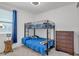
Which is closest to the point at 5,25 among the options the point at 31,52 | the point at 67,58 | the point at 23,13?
the point at 23,13

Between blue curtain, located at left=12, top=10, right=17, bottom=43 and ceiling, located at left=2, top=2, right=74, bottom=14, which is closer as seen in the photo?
ceiling, located at left=2, top=2, right=74, bottom=14

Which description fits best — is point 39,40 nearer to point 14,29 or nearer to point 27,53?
point 27,53

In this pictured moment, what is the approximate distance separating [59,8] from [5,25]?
75 centimetres

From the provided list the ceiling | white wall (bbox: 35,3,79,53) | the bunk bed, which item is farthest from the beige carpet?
the ceiling

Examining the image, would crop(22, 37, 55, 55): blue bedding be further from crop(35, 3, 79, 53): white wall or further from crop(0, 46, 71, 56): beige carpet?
crop(35, 3, 79, 53): white wall

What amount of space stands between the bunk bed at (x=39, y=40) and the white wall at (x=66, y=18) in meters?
0.07

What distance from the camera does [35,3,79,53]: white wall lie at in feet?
3.47

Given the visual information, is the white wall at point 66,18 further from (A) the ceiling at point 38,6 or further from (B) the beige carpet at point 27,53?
(B) the beige carpet at point 27,53

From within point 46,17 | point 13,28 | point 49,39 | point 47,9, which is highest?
point 47,9

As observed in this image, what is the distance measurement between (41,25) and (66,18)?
353mm

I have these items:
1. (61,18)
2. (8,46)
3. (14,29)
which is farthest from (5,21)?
(61,18)

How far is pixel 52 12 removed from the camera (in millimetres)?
1130

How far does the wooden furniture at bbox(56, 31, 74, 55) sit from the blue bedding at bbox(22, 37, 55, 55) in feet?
0.30

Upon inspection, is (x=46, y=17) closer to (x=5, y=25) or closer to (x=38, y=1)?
(x=38, y=1)
